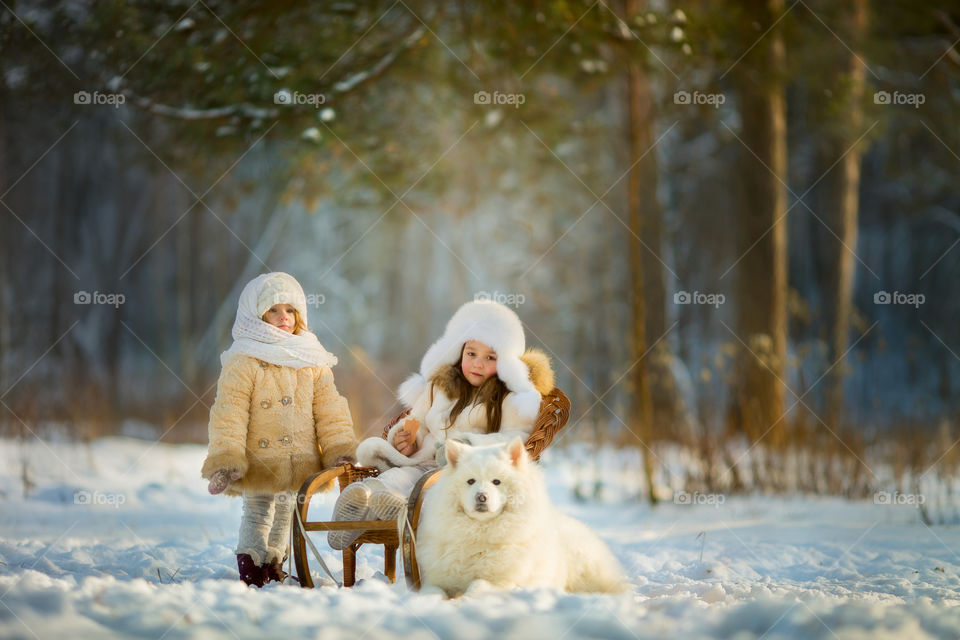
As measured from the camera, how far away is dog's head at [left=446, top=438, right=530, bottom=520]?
3.37 metres

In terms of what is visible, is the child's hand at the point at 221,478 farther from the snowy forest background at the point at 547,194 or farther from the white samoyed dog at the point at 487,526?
the snowy forest background at the point at 547,194

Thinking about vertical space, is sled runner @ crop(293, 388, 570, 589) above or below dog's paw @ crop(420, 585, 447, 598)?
above

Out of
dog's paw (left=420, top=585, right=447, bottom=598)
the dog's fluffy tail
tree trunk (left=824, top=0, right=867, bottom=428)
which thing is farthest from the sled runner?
tree trunk (left=824, top=0, right=867, bottom=428)

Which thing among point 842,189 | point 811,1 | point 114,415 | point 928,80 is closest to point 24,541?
point 114,415

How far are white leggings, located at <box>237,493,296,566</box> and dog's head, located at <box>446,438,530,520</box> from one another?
0.97 m

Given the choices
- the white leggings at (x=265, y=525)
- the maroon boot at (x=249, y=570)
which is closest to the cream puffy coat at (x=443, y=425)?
the white leggings at (x=265, y=525)

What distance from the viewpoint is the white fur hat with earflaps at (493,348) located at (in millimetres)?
4117

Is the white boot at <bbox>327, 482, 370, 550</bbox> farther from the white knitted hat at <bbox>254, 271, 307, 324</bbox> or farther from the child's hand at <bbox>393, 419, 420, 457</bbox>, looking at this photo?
the white knitted hat at <bbox>254, 271, 307, 324</bbox>

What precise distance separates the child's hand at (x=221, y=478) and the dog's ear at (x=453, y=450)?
38.1 inches

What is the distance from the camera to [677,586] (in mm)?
4199

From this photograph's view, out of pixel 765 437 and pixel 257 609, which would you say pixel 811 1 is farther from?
pixel 257 609

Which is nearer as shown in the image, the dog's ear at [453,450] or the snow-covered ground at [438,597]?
the snow-covered ground at [438,597]

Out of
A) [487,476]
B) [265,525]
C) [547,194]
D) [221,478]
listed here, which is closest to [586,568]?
[487,476]

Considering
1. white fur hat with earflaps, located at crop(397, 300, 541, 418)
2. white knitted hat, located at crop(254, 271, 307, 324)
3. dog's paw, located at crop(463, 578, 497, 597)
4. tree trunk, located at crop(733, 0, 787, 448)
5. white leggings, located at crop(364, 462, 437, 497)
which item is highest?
tree trunk, located at crop(733, 0, 787, 448)
